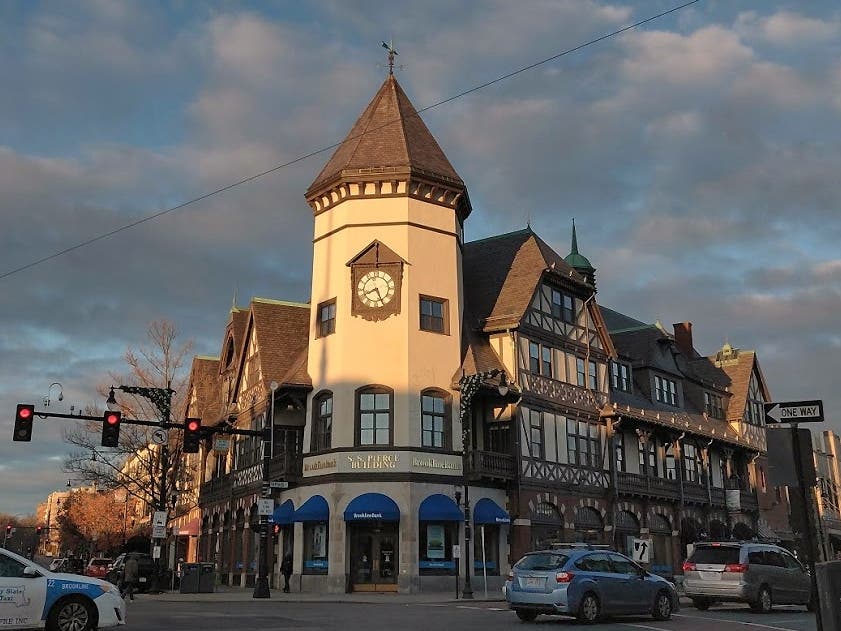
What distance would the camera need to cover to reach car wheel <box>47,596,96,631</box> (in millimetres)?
14000

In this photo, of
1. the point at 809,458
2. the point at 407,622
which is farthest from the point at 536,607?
the point at 809,458

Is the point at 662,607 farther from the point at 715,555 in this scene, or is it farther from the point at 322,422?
the point at 322,422

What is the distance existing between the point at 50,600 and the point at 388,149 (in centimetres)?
2754

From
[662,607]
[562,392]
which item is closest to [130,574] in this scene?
[662,607]

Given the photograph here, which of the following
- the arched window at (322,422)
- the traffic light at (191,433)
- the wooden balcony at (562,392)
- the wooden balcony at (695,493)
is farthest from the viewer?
the wooden balcony at (695,493)

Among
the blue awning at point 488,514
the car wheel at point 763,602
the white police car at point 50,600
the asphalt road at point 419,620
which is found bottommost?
the asphalt road at point 419,620

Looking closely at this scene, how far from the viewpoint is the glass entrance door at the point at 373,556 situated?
112 feet

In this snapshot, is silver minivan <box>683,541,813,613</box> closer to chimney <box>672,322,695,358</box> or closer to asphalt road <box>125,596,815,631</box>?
asphalt road <box>125,596,815,631</box>

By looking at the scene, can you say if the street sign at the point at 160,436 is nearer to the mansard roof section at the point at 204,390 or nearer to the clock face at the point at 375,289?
the clock face at the point at 375,289

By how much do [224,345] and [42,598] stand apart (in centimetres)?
3899

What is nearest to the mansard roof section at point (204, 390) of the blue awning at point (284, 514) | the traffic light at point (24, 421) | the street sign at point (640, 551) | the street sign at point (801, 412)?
the blue awning at point (284, 514)

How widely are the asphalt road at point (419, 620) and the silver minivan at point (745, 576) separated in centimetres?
41

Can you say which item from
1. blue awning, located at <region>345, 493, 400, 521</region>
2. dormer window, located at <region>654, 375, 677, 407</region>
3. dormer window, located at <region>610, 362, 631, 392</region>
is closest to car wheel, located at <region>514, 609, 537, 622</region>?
blue awning, located at <region>345, 493, 400, 521</region>

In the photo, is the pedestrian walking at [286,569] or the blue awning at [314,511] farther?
the blue awning at [314,511]
